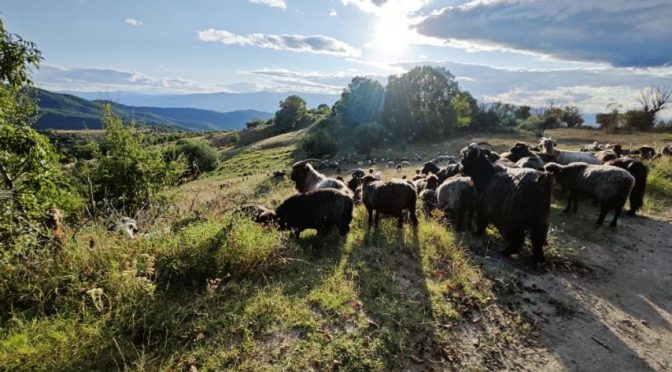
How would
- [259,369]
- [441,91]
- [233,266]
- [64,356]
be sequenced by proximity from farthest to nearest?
[441,91]
[233,266]
[259,369]
[64,356]

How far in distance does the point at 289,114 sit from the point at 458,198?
276 feet

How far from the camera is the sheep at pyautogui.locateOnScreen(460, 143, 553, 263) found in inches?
279

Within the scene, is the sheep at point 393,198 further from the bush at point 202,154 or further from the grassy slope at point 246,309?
the bush at point 202,154

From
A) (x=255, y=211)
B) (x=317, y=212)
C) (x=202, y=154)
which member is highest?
(x=317, y=212)

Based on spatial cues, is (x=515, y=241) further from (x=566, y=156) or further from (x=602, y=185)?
(x=566, y=156)

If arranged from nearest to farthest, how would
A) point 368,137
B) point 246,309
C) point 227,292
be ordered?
point 246,309, point 227,292, point 368,137

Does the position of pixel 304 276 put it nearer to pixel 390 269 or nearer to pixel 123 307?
pixel 390 269

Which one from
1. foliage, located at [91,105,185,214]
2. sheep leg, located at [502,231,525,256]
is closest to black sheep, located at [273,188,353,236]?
sheep leg, located at [502,231,525,256]

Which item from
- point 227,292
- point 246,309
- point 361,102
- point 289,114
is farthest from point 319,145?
point 289,114

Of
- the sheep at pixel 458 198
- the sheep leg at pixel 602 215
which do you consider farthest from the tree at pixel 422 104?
the sheep at pixel 458 198

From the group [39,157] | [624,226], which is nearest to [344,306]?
[39,157]

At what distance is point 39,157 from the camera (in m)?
8.84

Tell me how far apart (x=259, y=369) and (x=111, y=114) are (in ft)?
53.6

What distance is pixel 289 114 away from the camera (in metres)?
90.0
